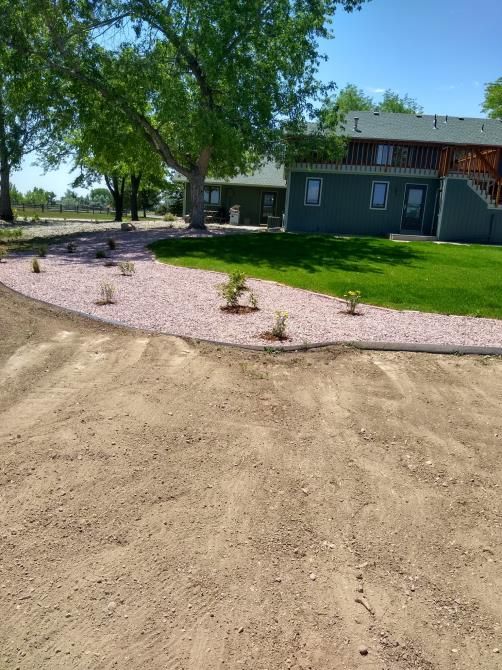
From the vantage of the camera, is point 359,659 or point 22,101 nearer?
point 359,659

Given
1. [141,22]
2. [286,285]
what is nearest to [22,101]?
[141,22]

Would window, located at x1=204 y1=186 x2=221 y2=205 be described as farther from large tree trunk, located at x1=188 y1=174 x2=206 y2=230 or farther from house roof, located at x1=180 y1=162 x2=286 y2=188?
large tree trunk, located at x1=188 y1=174 x2=206 y2=230

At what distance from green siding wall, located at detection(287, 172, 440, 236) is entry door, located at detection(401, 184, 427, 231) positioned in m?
0.20

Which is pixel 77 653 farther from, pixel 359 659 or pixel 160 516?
pixel 359 659

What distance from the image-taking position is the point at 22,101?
22.3 metres

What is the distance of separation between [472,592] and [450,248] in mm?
19428

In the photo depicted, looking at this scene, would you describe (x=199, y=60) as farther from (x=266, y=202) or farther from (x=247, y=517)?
(x=247, y=517)

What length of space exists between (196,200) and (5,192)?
16920mm

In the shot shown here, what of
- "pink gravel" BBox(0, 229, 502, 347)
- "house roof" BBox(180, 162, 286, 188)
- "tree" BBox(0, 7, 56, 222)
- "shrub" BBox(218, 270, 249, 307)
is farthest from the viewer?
"house roof" BBox(180, 162, 286, 188)

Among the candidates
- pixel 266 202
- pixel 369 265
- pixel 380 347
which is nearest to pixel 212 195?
pixel 266 202

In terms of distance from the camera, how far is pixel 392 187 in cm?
2633

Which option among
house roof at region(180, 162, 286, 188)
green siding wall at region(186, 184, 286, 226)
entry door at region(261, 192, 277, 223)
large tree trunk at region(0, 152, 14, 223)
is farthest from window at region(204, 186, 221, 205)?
large tree trunk at region(0, 152, 14, 223)

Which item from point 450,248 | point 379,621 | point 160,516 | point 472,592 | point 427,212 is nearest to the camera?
point 379,621

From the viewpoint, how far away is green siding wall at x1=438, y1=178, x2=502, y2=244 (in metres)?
24.9
